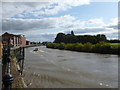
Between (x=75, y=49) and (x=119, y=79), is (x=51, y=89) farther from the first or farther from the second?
(x=75, y=49)

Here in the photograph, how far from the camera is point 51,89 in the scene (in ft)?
40.3

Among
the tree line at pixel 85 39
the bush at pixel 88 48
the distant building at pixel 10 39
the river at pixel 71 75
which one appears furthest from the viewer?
the tree line at pixel 85 39

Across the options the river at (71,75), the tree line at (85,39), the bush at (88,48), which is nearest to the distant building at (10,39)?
the bush at (88,48)

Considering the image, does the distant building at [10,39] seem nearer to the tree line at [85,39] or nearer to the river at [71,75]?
the tree line at [85,39]

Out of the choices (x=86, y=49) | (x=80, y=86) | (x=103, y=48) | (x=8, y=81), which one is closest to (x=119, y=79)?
(x=80, y=86)

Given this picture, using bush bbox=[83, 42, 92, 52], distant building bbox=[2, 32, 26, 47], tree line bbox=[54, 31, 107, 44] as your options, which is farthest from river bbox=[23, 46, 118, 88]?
tree line bbox=[54, 31, 107, 44]

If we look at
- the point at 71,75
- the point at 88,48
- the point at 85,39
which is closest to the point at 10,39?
the point at 85,39

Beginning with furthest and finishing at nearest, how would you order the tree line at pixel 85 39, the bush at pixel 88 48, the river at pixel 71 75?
the tree line at pixel 85 39, the bush at pixel 88 48, the river at pixel 71 75

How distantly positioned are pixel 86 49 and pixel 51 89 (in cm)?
5216

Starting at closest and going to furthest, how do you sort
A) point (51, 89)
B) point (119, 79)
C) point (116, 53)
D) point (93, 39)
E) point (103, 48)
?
point (51, 89), point (119, 79), point (116, 53), point (103, 48), point (93, 39)

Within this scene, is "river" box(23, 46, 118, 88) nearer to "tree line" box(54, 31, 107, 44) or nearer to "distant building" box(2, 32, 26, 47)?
"distant building" box(2, 32, 26, 47)

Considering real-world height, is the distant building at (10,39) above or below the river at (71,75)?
above

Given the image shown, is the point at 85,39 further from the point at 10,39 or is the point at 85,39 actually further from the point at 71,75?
the point at 71,75

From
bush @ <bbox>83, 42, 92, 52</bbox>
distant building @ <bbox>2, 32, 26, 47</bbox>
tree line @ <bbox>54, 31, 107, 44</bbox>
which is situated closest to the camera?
bush @ <bbox>83, 42, 92, 52</bbox>
